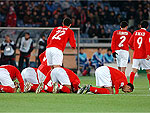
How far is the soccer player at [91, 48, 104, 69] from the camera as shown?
21.6 meters

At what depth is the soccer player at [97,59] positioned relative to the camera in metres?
21.6

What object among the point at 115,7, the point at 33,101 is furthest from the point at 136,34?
the point at 115,7

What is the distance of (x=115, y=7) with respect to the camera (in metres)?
28.2

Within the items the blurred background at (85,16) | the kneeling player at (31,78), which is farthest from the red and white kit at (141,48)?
the blurred background at (85,16)

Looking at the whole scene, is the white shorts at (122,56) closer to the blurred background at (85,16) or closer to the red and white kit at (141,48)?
the red and white kit at (141,48)

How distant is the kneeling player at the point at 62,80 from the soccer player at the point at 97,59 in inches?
413

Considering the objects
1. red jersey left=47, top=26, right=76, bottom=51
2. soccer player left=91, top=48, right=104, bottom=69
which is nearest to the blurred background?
soccer player left=91, top=48, right=104, bottom=69

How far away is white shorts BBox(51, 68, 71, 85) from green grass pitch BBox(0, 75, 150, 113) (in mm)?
788

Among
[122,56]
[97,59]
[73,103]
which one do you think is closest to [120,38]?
[122,56]

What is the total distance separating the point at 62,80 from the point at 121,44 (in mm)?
4551

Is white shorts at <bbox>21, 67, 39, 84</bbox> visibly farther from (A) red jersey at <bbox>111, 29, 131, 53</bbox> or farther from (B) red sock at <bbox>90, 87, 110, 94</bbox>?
(A) red jersey at <bbox>111, 29, 131, 53</bbox>

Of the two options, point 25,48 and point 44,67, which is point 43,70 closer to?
point 44,67

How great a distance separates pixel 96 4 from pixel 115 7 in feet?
4.05

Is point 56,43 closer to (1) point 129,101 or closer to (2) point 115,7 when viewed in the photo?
(1) point 129,101
